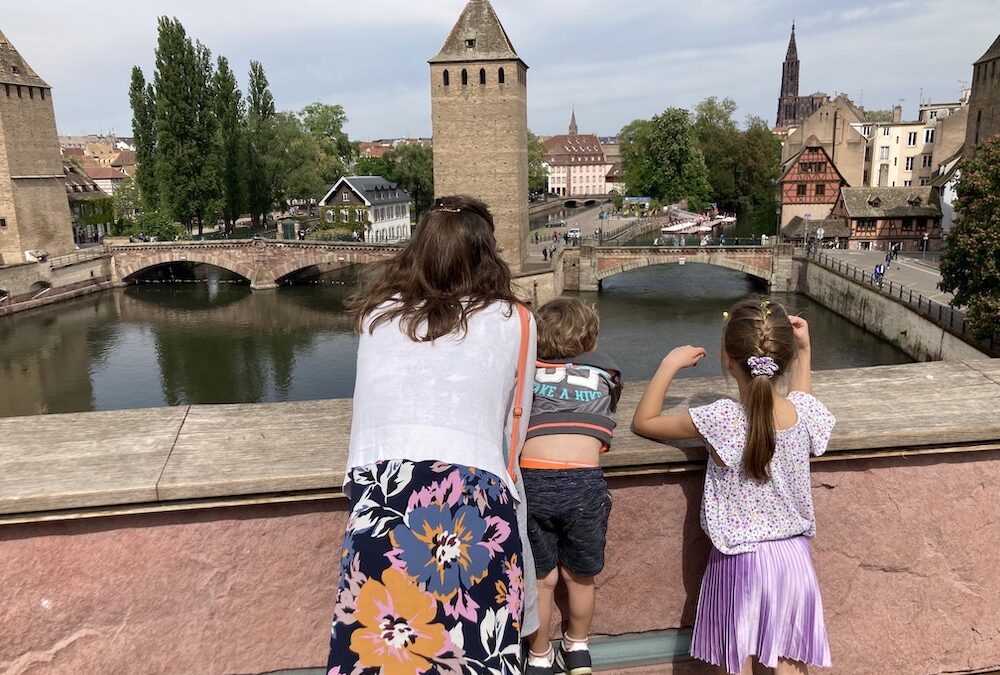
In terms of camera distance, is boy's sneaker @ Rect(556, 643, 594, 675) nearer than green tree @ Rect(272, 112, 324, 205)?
Yes

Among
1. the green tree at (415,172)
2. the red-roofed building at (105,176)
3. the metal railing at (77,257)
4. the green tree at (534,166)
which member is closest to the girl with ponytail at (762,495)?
the metal railing at (77,257)

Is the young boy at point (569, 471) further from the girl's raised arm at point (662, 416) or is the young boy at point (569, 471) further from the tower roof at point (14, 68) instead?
the tower roof at point (14, 68)

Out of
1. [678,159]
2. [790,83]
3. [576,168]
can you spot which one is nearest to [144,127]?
[678,159]

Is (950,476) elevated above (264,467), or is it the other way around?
(264,467)

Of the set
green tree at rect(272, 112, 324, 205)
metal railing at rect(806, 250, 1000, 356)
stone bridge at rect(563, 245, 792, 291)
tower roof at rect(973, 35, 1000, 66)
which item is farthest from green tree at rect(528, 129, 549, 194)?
metal railing at rect(806, 250, 1000, 356)

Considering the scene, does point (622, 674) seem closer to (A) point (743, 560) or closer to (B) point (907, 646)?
(A) point (743, 560)

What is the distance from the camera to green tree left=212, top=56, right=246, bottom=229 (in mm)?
41812

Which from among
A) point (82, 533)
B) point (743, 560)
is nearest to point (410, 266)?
point (82, 533)

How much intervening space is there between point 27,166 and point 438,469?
43.3 m

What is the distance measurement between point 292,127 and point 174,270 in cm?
1084

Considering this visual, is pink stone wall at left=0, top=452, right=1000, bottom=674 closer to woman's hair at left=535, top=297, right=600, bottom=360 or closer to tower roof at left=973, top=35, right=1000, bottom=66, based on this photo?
woman's hair at left=535, top=297, right=600, bottom=360

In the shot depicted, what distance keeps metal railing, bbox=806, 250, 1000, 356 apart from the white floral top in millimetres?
19987

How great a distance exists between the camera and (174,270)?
44.7 m

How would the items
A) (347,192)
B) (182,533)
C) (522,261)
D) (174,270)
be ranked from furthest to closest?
(347,192) → (174,270) → (522,261) → (182,533)
